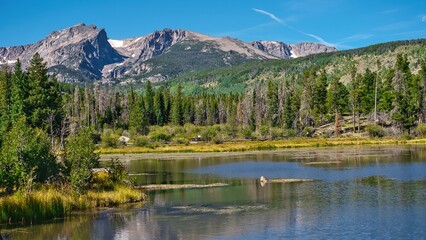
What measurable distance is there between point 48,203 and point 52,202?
0.44 metres

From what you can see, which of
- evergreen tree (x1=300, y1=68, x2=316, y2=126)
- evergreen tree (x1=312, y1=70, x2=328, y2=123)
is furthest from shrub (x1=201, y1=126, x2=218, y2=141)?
evergreen tree (x1=312, y1=70, x2=328, y2=123)

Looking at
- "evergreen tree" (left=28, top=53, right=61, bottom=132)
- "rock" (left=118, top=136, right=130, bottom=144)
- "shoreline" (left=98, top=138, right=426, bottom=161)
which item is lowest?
"shoreline" (left=98, top=138, right=426, bottom=161)

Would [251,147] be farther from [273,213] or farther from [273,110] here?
[273,213]

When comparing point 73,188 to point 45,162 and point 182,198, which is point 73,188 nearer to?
point 45,162

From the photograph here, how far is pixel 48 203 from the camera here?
37.7 meters

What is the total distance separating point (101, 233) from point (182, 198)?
15.2 m

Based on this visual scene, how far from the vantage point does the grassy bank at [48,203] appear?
35719mm

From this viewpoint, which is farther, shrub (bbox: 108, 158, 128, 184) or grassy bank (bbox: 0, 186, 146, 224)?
shrub (bbox: 108, 158, 128, 184)

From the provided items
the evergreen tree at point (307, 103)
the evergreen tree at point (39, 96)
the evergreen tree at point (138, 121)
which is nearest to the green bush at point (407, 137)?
the evergreen tree at point (307, 103)

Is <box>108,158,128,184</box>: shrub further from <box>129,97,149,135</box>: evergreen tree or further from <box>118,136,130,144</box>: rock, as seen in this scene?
<box>129,97,149,135</box>: evergreen tree

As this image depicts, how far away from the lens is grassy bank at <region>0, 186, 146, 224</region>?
3572cm

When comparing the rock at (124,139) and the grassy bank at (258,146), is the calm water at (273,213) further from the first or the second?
the rock at (124,139)

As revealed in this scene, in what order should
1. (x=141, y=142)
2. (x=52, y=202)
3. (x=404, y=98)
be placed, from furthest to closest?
(x=404, y=98), (x=141, y=142), (x=52, y=202)

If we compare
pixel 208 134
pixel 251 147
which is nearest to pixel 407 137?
pixel 251 147
